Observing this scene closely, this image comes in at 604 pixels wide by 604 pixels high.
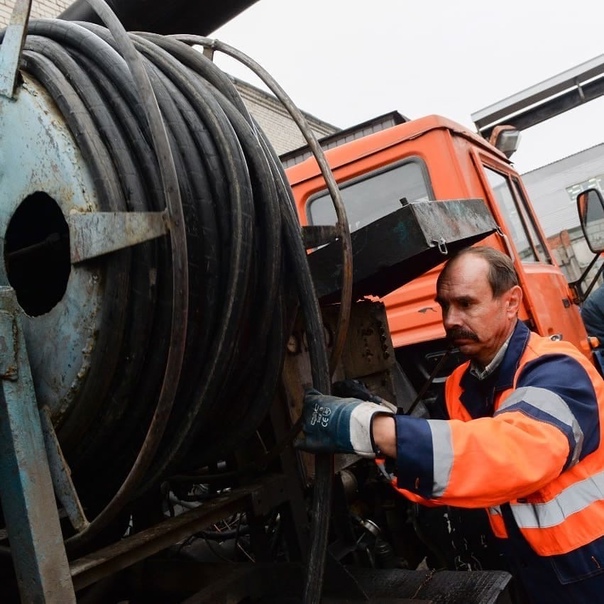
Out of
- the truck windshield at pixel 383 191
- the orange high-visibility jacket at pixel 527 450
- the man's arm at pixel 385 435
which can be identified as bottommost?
the orange high-visibility jacket at pixel 527 450

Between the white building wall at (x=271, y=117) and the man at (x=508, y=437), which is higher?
the white building wall at (x=271, y=117)

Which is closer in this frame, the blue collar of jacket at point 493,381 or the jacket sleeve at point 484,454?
the jacket sleeve at point 484,454

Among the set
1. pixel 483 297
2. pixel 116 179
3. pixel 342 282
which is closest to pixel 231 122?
pixel 116 179

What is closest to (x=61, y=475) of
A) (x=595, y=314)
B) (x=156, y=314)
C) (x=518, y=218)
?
(x=156, y=314)

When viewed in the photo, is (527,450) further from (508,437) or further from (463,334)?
(463,334)

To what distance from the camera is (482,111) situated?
5.71 metres

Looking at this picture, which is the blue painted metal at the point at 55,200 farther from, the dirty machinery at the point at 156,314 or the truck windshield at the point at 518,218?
the truck windshield at the point at 518,218

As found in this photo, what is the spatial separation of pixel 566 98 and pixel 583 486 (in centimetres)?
514

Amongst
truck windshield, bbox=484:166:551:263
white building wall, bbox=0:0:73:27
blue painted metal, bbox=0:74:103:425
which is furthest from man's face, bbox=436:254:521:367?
white building wall, bbox=0:0:73:27

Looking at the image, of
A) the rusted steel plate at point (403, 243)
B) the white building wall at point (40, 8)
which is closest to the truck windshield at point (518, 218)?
the rusted steel plate at point (403, 243)

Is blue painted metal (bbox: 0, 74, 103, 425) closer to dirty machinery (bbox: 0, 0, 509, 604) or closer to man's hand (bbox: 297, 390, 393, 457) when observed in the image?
dirty machinery (bbox: 0, 0, 509, 604)

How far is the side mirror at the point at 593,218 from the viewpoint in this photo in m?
4.30

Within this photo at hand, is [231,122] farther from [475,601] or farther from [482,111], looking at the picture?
[482,111]

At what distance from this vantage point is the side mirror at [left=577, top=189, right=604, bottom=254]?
169 inches
